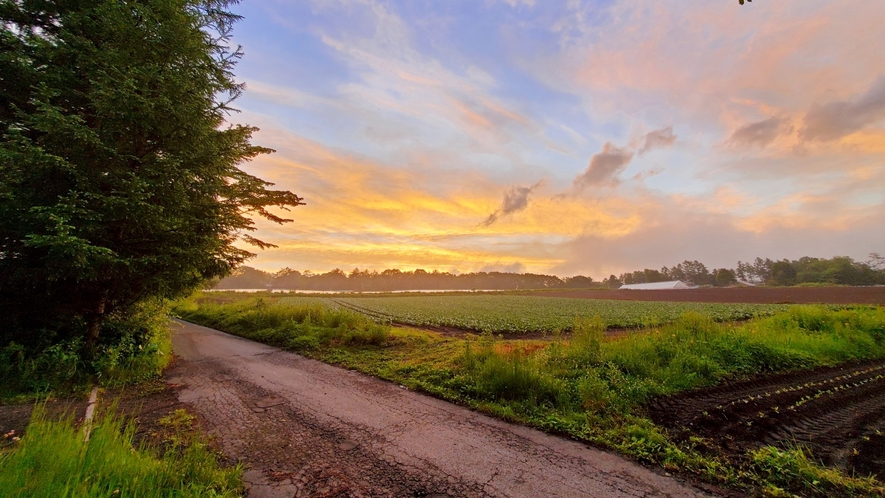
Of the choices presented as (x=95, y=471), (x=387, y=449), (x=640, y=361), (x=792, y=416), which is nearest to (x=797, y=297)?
(x=640, y=361)

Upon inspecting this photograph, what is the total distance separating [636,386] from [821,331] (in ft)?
36.4

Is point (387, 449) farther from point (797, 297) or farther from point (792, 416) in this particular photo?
point (797, 297)

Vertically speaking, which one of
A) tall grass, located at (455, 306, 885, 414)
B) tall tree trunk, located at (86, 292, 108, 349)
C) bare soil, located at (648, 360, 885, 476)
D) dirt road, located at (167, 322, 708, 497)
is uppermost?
tall tree trunk, located at (86, 292, 108, 349)

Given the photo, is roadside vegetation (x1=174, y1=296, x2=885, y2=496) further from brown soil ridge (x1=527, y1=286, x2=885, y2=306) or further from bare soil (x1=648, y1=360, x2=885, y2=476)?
brown soil ridge (x1=527, y1=286, x2=885, y2=306)

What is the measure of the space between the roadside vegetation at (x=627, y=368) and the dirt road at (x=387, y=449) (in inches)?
19.8

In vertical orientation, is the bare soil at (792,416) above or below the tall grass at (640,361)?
below

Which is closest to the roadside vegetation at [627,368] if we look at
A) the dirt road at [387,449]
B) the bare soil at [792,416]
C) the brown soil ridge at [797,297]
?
the bare soil at [792,416]

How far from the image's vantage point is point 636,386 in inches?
238

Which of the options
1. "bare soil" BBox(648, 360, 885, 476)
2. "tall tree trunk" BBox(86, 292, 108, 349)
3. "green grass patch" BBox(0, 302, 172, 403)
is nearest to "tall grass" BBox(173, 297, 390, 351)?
"green grass patch" BBox(0, 302, 172, 403)

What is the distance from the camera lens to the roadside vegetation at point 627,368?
383 centimetres

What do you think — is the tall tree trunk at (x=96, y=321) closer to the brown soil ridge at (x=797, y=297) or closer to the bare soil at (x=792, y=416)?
the bare soil at (x=792, y=416)

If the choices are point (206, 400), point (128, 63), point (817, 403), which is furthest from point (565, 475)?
point (128, 63)

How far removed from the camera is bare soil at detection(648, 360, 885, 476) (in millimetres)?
4230

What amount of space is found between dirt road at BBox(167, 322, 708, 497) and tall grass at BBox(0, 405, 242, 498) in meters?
0.63
